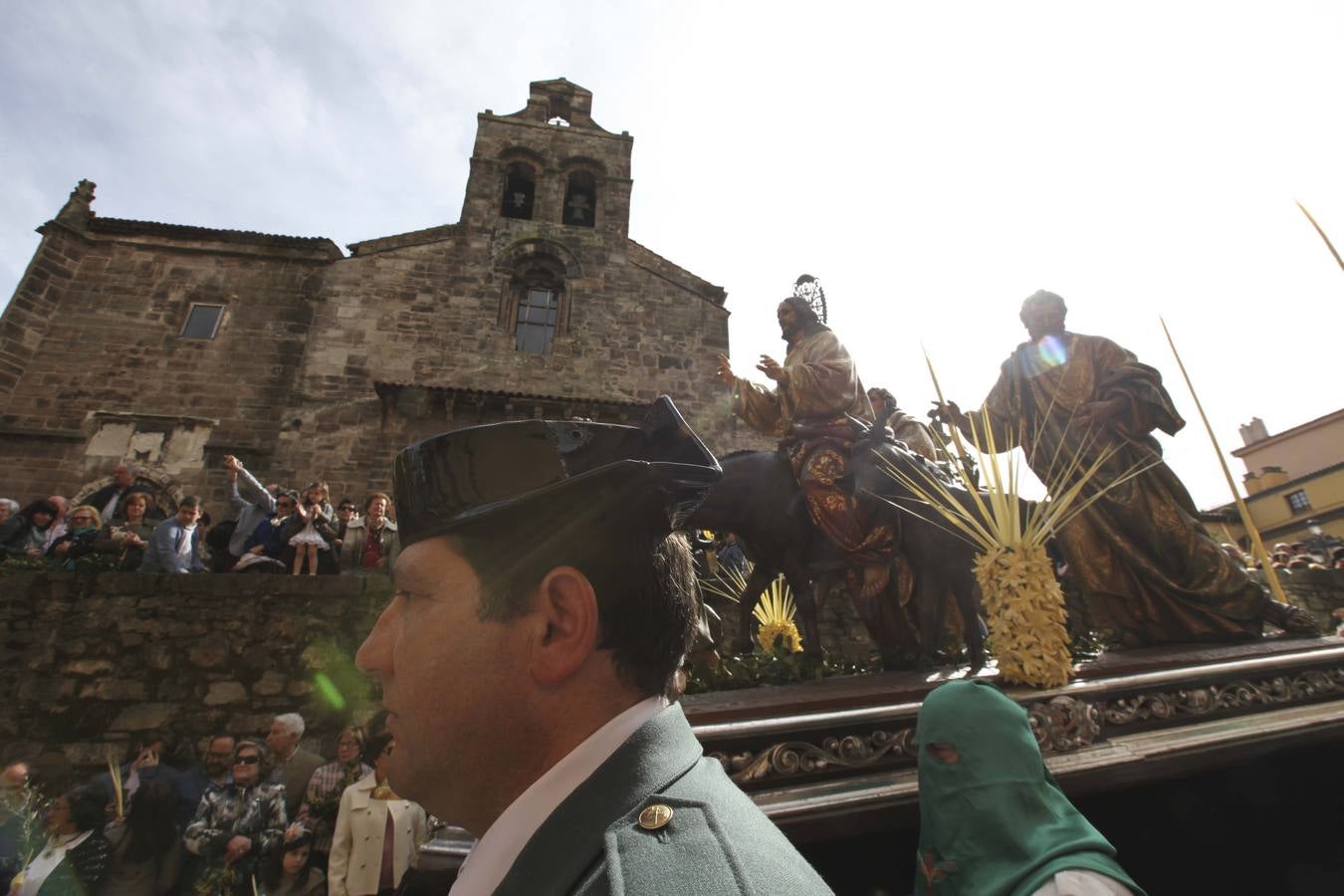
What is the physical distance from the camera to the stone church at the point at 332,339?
13.1 meters

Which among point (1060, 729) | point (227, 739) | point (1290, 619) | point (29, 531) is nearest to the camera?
point (1060, 729)

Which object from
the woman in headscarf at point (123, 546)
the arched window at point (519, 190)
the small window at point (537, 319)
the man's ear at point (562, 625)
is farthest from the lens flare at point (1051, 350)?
the arched window at point (519, 190)

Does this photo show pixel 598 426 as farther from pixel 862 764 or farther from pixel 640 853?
pixel 862 764

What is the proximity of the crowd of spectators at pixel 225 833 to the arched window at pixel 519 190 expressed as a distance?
15.4 m

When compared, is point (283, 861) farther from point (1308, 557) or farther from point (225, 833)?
point (1308, 557)

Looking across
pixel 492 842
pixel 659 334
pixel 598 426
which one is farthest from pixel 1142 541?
pixel 659 334

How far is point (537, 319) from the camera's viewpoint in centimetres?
1620

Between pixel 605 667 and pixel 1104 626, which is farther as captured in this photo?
pixel 1104 626

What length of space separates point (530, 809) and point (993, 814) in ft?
5.13

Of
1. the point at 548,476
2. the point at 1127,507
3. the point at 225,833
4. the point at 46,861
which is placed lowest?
the point at 46,861

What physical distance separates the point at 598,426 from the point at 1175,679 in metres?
2.93

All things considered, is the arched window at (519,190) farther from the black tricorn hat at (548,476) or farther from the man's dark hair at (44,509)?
the black tricorn hat at (548,476)

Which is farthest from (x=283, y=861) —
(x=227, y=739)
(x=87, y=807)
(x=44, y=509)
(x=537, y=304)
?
(x=537, y=304)

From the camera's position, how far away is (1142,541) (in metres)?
4.66
